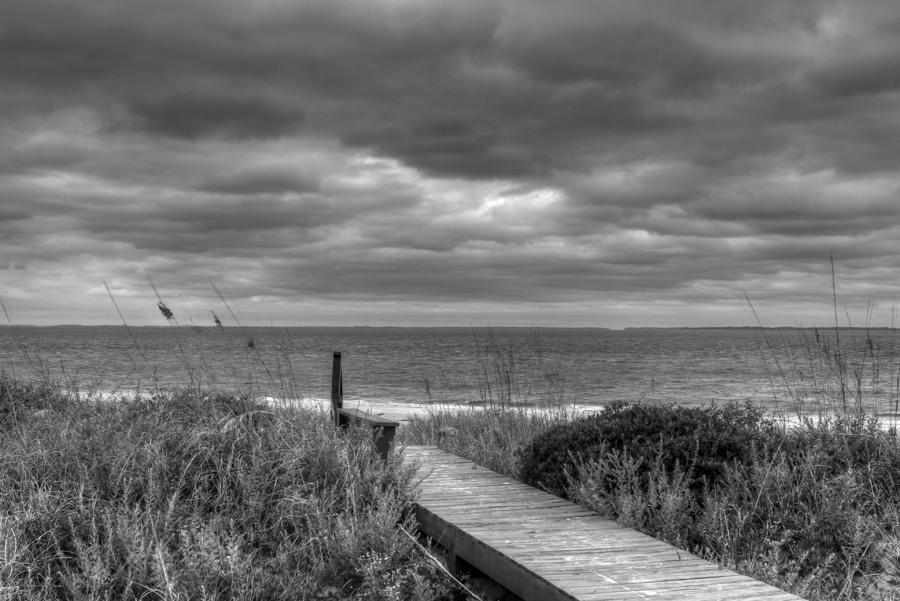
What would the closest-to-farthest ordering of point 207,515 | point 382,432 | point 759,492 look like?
1. point 207,515
2. point 759,492
3. point 382,432

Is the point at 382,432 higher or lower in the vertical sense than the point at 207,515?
higher

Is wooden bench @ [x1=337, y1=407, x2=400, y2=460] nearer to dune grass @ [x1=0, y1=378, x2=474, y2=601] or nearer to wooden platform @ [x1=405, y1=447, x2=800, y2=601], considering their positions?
dune grass @ [x1=0, y1=378, x2=474, y2=601]

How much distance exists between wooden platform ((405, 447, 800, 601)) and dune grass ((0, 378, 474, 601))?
419 millimetres

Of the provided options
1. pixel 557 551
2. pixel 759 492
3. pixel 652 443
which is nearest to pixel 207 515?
pixel 557 551

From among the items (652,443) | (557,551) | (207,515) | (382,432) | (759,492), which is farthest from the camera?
(652,443)

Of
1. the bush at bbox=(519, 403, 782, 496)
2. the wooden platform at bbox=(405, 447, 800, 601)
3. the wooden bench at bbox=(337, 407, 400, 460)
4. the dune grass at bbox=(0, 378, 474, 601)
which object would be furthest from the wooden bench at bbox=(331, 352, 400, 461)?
the bush at bbox=(519, 403, 782, 496)

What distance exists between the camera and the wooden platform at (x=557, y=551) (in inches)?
179

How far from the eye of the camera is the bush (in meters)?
7.39

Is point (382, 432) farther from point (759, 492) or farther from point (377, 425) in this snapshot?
point (759, 492)

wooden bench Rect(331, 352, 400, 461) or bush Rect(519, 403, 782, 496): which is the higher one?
wooden bench Rect(331, 352, 400, 461)

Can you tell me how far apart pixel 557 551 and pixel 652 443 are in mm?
2667

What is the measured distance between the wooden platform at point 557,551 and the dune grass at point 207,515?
1.38 feet

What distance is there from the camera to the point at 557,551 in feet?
17.4

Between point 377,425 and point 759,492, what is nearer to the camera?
point 759,492
